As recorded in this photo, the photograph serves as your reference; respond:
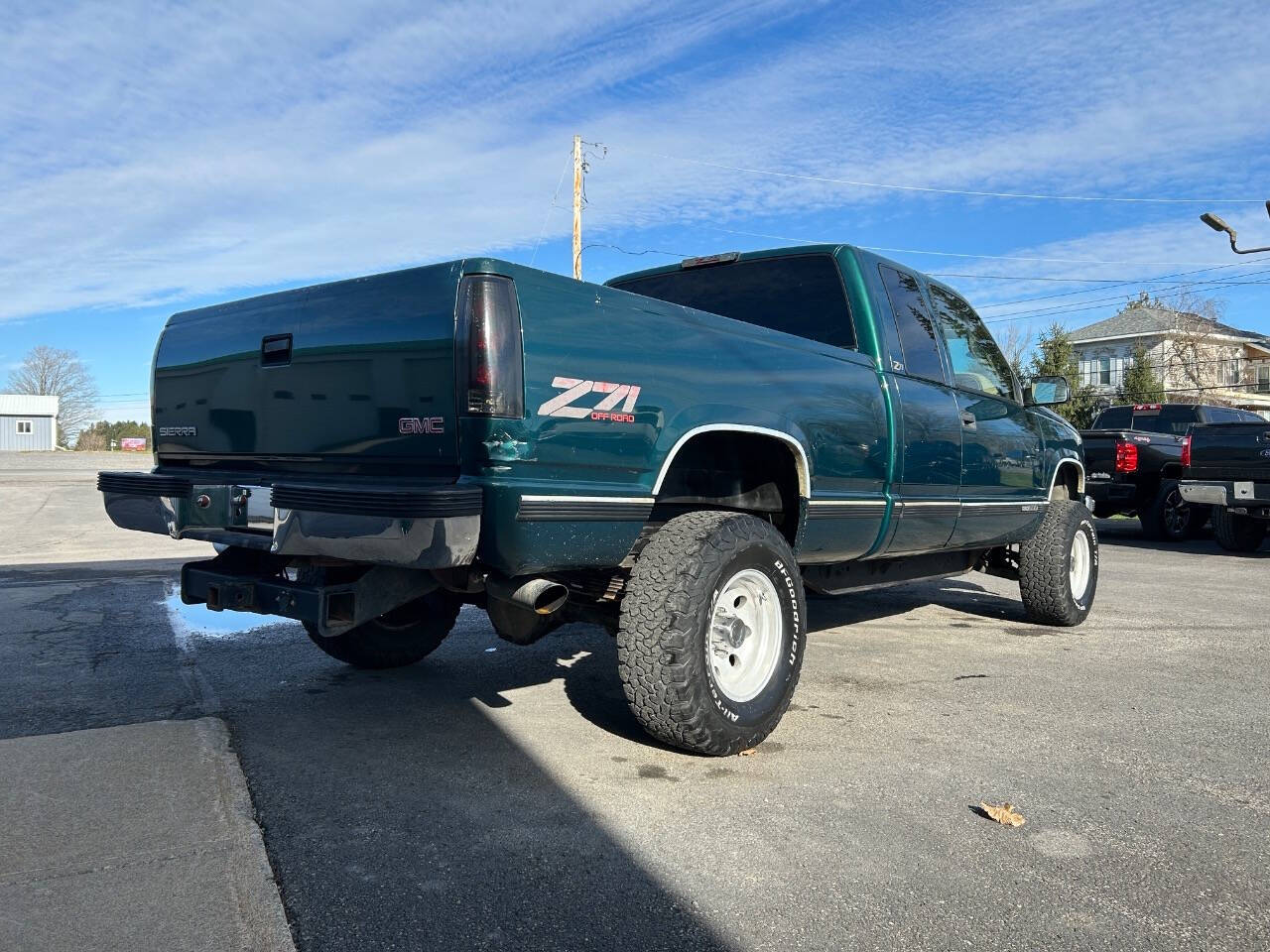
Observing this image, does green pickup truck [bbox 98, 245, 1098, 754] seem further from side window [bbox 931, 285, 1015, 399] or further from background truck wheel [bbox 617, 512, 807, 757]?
side window [bbox 931, 285, 1015, 399]

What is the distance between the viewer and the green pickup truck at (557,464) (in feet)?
10.3

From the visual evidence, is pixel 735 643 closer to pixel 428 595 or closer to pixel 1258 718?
pixel 428 595

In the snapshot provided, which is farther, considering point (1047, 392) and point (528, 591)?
point (1047, 392)

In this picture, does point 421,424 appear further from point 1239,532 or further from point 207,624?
point 1239,532

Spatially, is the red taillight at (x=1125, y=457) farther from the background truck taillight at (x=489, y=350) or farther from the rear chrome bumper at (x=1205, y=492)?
the background truck taillight at (x=489, y=350)

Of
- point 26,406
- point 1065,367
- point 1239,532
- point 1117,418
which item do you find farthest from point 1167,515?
point 26,406

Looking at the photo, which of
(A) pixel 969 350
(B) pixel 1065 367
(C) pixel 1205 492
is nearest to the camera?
(A) pixel 969 350

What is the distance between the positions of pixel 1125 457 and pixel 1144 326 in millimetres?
41006

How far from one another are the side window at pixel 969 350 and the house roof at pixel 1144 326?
45918mm

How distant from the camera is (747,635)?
4.04 meters

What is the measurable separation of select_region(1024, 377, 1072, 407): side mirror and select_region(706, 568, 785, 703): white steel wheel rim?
3320 millimetres

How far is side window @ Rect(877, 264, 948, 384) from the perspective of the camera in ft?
17.2

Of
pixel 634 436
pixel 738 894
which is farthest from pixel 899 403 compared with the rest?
pixel 738 894

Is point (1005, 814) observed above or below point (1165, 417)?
below
